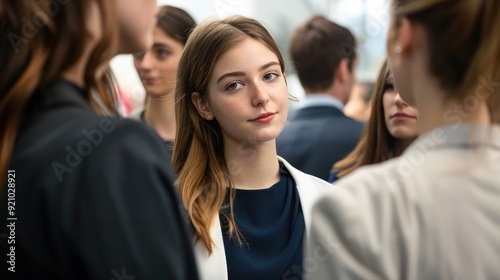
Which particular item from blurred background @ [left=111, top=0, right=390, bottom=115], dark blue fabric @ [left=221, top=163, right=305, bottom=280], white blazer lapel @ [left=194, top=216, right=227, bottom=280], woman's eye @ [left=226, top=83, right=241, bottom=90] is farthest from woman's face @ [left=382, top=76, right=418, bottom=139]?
blurred background @ [left=111, top=0, right=390, bottom=115]

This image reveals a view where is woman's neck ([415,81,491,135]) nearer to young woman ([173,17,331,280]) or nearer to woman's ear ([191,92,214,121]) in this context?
young woman ([173,17,331,280])

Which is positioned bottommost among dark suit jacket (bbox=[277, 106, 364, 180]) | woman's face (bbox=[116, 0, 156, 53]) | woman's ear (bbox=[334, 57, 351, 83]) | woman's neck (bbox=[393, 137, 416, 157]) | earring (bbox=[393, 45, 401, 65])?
dark suit jacket (bbox=[277, 106, 364, 180])

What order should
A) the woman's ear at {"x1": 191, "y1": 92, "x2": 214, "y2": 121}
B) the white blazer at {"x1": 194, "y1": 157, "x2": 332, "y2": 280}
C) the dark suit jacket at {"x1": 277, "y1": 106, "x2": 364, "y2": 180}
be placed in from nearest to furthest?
the white blazer at {"x1": 194, "y1": 157, "x2": 332, "y2": 280} < the woman's ear at {"x1": 191, "y1": 92, "x2": 214, "y2": 121} < the dark suit jacket at {"x1": 277, "y1": 106, "x2": 364, "y2": 180}

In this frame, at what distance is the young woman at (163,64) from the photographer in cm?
333

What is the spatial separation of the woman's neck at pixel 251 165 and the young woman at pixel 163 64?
1042mm

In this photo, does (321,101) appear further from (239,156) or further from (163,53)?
(239,156)

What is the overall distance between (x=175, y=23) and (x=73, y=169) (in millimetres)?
2252

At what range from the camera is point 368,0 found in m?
7.80

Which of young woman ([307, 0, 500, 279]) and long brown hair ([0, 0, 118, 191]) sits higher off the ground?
long brown hair ([0, 0, 118, 191])

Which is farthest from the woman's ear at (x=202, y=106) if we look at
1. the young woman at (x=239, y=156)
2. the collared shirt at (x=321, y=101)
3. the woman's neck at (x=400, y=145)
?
the collared shirt at (x=321, y=101)

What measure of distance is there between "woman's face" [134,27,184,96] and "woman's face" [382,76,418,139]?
1001 mm

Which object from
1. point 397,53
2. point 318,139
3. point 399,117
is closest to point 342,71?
point 318,139

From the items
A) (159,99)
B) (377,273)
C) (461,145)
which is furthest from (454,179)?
(159,99)

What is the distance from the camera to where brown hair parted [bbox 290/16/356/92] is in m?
3.81
